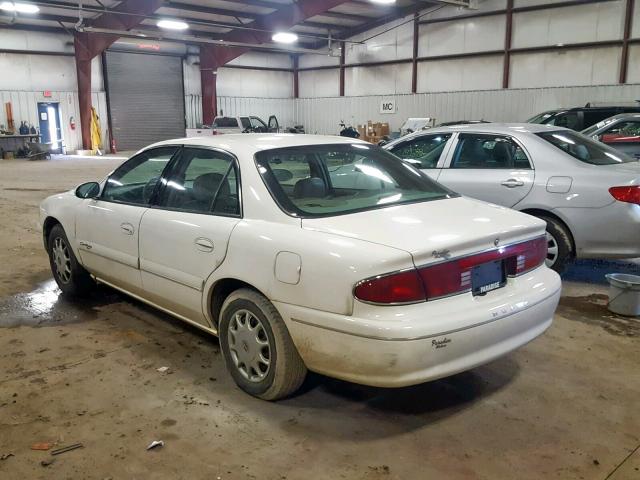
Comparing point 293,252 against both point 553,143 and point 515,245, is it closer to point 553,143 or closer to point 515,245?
point 515,245

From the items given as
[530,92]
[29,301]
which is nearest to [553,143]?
[29,301]

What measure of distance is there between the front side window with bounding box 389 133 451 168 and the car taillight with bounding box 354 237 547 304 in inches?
124

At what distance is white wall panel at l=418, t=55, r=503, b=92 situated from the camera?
21.5m

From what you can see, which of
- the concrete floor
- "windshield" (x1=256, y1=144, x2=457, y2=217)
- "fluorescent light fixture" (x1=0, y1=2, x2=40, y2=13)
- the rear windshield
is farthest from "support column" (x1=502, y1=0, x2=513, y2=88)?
"windshield" (x1=256, y1=144, x2=457, y2=217)

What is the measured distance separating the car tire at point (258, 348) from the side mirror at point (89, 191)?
1.83 metres

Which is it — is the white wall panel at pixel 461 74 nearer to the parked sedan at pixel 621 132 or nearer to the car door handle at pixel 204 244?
the parked sedan at pixel 621 132

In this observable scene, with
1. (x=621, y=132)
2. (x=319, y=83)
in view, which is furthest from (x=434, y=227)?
(x=319, y=83)

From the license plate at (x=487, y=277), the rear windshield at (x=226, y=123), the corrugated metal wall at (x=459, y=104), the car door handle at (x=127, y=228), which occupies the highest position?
the corrugated metal wall at (x=459, y=104)

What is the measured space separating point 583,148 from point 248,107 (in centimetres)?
2494

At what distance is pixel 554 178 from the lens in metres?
5.16

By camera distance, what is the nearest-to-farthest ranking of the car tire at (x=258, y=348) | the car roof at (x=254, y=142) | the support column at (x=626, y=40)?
the car tire at (x=258, y=348), the car roof at (x=254, y=142), the support column at (x=626, y=40)

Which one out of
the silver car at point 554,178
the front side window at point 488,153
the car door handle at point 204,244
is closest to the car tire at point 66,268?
the car door handle at point 204,244

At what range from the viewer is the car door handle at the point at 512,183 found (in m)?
5.34

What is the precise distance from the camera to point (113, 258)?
4.16m
